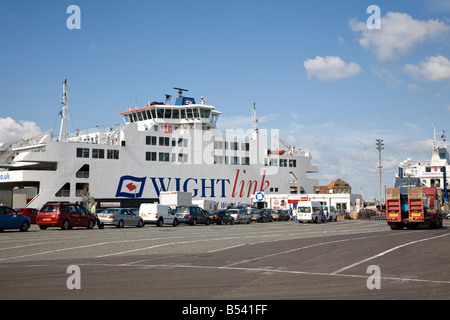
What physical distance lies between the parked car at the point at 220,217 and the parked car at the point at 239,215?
0.90 m

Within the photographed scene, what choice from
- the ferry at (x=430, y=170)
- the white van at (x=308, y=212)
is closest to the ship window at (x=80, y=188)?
the white van at (x=308, y=212)

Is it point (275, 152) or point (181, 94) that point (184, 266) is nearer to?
point (181, 94)

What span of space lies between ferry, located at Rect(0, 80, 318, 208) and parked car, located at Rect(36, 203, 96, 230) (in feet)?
53.5

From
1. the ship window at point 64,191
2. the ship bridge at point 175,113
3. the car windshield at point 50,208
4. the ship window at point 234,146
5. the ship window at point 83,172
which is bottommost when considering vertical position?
the car windshield at point 50,208

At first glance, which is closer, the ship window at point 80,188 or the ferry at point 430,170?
the ship window at point 80,188

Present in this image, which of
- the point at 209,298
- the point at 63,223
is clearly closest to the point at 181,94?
the point at 63,223

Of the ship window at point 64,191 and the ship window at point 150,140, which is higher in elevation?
the ship window at point 150,140

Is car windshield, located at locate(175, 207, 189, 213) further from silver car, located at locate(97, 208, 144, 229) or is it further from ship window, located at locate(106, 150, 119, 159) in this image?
ship window, located at locate(106, 150, 119, 159)

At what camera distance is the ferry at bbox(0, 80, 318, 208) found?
44250 millimetres

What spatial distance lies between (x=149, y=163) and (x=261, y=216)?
12.6 m

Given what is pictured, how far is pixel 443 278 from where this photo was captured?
9.55m

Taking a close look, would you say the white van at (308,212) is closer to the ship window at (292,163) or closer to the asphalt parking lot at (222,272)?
the ship window at (292,163)

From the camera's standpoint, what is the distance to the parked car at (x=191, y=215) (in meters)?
37.3
